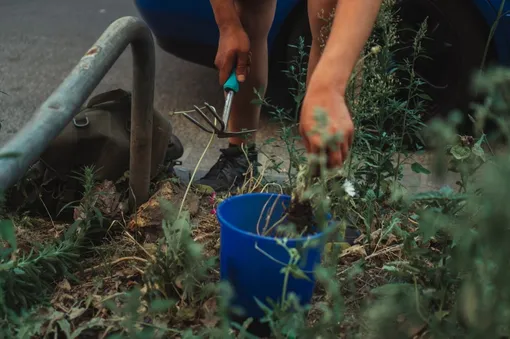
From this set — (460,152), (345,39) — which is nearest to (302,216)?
(345,39)

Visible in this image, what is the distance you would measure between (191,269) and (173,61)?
4079 millimetres

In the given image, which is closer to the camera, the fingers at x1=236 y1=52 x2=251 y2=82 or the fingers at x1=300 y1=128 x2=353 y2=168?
the fingers at x1=300 y1=128 x2=353 y2=168

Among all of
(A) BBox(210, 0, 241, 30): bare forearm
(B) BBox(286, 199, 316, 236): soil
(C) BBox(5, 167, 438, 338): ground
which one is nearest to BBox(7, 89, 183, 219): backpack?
(C) BBox(5, 167, 438, 338): ground

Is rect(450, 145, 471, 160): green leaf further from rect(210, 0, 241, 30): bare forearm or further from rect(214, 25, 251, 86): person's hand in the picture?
rect(210, 0, 241, 30): bare forearm

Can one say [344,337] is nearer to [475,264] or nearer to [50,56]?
[475,264]

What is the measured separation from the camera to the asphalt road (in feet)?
13.8

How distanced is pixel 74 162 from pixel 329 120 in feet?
4.08

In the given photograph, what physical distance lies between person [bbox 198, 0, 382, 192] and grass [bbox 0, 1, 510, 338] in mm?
105

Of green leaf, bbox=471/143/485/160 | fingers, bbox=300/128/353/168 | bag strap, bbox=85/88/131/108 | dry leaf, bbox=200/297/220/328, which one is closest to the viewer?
fingers, bbox=300/128/353/168

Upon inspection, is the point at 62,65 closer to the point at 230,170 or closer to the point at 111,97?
the point at 111,97

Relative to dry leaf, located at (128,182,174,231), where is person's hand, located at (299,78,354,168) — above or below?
above

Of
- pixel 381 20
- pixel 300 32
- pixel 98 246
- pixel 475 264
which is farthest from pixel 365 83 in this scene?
pixel 300 32

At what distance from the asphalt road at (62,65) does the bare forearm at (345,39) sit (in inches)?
→ 75.9

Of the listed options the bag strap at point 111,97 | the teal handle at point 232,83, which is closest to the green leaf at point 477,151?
the teal handle at point 232,83
